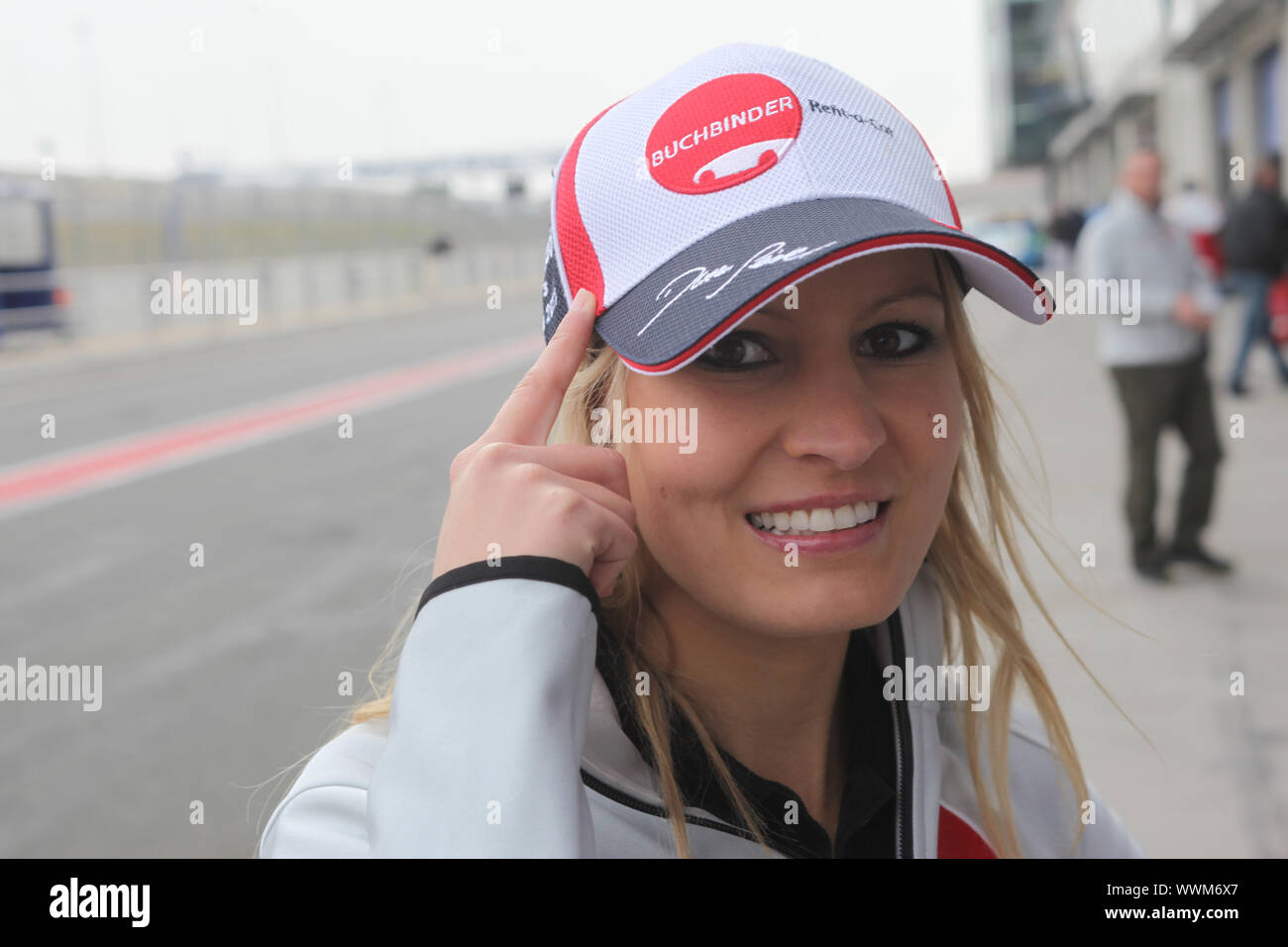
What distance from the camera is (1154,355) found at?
17.8 ft

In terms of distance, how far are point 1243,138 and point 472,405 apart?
11.9 meters

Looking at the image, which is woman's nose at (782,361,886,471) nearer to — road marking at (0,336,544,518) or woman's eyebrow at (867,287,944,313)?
woman's eyebrow at (867,287,944,313)

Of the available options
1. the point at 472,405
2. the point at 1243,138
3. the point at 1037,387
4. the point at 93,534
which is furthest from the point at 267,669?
the point at 1243,138

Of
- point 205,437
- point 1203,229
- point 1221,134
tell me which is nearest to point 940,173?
point 205,437

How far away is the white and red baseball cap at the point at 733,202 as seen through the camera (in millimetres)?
1261

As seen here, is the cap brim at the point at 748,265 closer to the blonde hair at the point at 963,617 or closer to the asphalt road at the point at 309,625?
the blonde hair at the point at 963,617

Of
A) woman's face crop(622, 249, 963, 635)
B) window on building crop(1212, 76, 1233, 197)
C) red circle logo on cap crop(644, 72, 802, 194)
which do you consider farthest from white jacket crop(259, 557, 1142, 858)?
window on building crop(1212, 76, 1233, 197)

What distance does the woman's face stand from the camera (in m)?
1.31

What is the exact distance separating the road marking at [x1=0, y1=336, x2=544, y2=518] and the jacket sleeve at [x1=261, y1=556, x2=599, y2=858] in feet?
25.7

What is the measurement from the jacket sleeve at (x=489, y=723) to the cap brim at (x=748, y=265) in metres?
0.28

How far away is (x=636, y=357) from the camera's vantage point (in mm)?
1288

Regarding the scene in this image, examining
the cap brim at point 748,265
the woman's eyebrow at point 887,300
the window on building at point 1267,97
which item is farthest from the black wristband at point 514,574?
the window on building at point 1267,97

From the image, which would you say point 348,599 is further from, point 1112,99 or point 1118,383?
point 1112,99

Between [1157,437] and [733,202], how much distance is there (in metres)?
4.68
